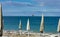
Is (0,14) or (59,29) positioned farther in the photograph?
(59,29)

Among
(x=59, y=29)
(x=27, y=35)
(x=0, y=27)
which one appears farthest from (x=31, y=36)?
(x=0, y=27)

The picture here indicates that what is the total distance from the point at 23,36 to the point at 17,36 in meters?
0.45

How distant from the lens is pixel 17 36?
536 inches

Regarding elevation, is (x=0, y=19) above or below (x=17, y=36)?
above

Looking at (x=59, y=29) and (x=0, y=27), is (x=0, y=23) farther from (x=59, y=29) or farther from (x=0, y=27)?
(x=59, y=29)

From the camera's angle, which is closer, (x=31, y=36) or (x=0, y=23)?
(x=0, y=23)

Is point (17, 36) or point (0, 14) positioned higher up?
point (0, 14)

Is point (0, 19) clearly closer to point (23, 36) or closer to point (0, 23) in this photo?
point (0, 23)

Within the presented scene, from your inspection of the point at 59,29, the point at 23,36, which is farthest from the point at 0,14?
the point at 23,36

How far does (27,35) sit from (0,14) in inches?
285

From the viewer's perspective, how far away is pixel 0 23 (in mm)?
7027

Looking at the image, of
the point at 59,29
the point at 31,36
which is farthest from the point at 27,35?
the point at 59,29

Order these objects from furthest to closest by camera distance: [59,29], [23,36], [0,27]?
1. [23,36]
2. [59,29]
3. [0,27]

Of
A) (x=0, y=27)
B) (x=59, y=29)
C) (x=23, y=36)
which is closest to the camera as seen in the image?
(x=0, y=27)
